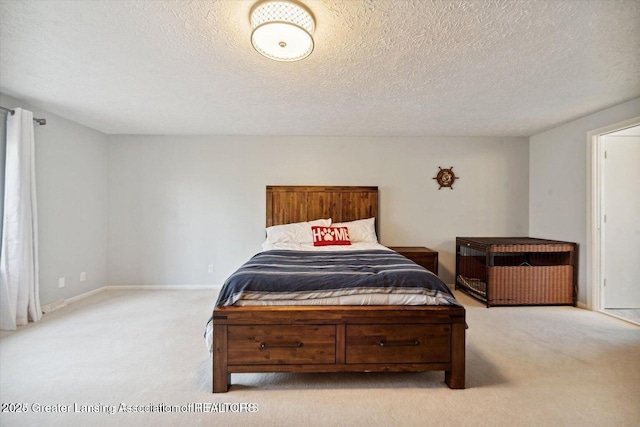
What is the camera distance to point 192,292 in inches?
Result: 157

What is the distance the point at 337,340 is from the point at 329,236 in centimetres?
186

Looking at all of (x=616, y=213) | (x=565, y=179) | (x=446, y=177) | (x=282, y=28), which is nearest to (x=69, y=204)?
(x=282, y=28)

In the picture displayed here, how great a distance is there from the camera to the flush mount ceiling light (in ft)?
4.90

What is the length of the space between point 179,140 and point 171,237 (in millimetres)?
1470

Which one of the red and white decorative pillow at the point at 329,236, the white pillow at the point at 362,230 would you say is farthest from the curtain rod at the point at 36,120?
the white pillow at the point at 362,230

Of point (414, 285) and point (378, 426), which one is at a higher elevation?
point (414, 285)

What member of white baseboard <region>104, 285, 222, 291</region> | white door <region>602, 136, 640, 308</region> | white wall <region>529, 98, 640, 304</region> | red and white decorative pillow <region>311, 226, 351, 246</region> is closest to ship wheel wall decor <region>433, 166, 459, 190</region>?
white wall <region>529, 98, 640, 304</region>

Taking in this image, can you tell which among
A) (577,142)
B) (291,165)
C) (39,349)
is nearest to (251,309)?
(39,349)

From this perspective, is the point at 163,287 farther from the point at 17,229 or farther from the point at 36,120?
the point at 36,120

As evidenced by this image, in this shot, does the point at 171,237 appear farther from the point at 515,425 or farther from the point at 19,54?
the point at 515,425

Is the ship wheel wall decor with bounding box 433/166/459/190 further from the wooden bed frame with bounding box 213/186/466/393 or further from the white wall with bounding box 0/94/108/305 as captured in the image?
the white wall with bounding box 0/94/108/305

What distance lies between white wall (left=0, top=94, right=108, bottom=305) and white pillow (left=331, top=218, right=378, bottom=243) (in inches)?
134

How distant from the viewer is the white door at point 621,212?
3.25 meters

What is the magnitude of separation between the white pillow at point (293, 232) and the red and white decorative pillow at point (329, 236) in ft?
0.49
